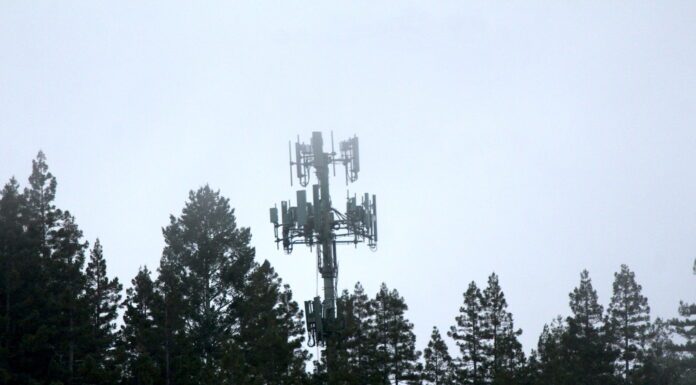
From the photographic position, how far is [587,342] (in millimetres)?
69938

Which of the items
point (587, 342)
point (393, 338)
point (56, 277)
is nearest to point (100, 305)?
point (56, 277)

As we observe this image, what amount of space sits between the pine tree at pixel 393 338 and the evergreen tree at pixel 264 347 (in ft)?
Answer: 18.8

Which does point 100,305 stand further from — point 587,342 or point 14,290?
point 587,342

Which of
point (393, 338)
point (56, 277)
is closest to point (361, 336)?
point (393, 338)

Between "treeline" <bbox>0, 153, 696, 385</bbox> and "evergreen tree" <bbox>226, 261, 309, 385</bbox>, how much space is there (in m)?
0.07

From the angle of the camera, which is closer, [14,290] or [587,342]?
[14,290]

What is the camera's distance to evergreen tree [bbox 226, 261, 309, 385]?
152ft

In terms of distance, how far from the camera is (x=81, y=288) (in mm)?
53906

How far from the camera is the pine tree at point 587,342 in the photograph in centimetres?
6875

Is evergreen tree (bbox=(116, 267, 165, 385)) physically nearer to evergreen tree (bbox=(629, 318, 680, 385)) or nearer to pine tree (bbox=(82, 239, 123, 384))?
pine tree (bbox=(82, 239, 123, 384))

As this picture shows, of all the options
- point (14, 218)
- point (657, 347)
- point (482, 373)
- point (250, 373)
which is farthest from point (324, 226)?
point (657, 347)

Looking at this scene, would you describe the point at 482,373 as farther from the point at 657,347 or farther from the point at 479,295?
the point at 657,347

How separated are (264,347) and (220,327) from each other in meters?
12.7

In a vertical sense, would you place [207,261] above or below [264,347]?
above
